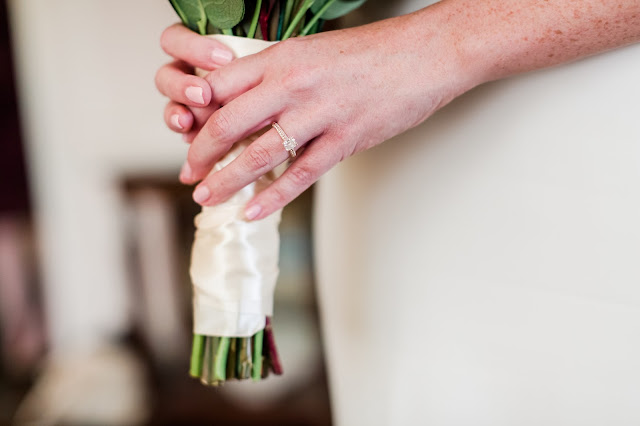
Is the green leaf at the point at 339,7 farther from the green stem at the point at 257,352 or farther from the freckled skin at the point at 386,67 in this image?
the green stem at the point at 257,352

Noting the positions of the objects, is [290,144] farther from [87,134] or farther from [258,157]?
[87,134]

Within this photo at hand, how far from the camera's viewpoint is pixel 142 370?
2.27m

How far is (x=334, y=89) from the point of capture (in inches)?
20.4

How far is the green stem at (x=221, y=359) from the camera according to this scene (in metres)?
0.65

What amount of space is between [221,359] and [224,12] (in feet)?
1.40

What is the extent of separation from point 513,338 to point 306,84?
40 cm

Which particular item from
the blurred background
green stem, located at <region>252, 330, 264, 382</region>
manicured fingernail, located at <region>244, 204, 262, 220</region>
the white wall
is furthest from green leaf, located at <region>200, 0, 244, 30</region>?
the white wall

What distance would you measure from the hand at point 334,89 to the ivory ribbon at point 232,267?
0.25 feet

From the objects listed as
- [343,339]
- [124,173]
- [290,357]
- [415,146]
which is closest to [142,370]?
[290,357]

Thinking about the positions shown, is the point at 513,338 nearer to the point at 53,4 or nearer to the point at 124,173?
the point at 124,173

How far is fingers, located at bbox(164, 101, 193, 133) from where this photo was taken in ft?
2.01

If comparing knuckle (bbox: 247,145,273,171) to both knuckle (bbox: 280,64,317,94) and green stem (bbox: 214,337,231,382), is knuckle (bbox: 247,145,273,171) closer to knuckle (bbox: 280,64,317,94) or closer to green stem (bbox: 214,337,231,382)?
knuckle (bbox: 280,64,317,94)

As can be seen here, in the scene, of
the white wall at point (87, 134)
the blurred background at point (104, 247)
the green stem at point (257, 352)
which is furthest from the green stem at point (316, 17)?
the white wall at point (87, 134)

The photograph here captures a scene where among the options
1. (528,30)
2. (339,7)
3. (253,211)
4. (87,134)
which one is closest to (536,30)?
(528,30)
